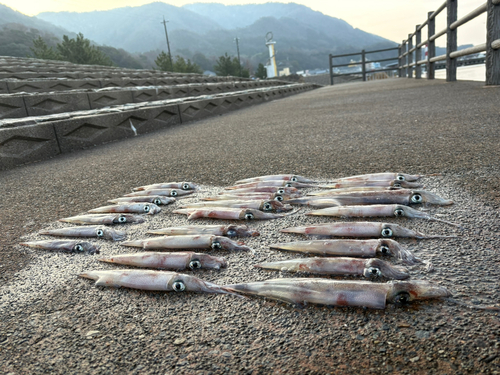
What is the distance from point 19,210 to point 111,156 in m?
→ 1.98

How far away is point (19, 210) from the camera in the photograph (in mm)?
2869

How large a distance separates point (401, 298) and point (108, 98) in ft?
28.7

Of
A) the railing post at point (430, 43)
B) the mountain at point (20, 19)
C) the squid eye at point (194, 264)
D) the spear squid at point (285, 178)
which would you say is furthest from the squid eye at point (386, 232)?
the mountain at point (20, 19)

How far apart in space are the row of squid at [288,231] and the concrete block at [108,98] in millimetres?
6117

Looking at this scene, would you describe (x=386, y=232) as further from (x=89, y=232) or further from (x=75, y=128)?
(x=75, y=128)

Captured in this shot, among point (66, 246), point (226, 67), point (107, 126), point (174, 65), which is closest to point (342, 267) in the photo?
point (66, 246)

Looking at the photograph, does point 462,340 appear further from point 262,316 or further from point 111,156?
point 111,156

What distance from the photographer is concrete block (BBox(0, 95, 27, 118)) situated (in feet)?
20.4

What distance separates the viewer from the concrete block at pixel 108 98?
8010 mm

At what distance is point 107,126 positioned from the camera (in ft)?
19.6

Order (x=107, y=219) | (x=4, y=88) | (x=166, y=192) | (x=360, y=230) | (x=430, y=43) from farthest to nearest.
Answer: (x=430, y=43), (x=4, y=88), (x=166, y=192), (x=107, y=219), (x=360, y=230)

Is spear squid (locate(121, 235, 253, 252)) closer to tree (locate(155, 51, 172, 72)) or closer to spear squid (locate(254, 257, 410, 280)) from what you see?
spear squid (locate(254, 257, 410, 280))

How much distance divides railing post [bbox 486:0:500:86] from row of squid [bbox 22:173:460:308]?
18.3 feet

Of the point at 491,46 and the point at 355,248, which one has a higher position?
the point at 491,46
